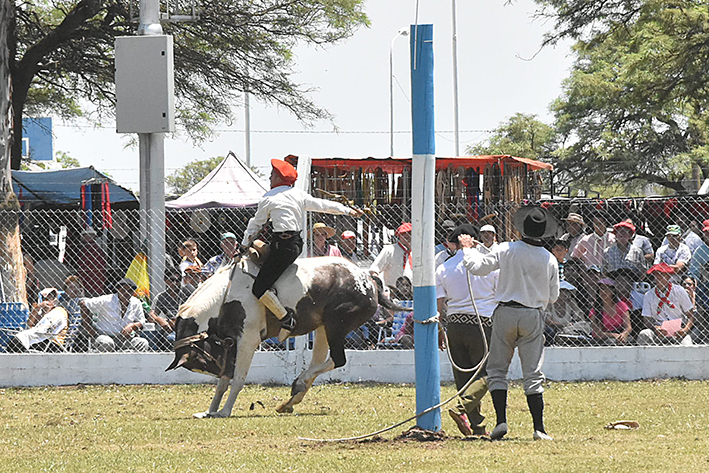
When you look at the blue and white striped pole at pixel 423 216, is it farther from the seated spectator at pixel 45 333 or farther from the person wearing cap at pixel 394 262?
the seated spectator at pixel 45 333

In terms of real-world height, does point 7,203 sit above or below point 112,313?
above

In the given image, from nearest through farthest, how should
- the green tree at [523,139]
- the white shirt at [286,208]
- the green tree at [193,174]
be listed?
the white shirt at [286,208]
the green tree at [523,139]
the green tree at [193,174]

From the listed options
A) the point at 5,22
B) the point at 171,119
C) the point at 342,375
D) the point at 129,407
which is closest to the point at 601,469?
the point at 129,407

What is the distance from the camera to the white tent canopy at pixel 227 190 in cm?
1919

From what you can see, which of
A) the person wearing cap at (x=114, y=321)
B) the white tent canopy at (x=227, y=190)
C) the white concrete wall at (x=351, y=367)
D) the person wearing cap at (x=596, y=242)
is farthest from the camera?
the white tent canopy at (x=227, y=190)

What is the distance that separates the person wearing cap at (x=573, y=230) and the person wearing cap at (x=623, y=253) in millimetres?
681

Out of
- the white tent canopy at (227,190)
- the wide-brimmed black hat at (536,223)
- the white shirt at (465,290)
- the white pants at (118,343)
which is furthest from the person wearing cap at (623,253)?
A: the white tent canopy at (227,190)

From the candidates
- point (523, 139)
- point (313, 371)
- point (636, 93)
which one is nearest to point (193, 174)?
point (523, 139)

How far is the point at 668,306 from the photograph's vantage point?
42.2 feet

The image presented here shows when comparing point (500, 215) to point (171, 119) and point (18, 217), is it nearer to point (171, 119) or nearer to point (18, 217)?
point (171, 119)

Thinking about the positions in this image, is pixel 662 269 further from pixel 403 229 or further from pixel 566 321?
pixel 403 229

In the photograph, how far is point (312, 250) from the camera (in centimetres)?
1315

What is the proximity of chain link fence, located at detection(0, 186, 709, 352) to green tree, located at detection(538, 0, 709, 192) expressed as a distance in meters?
7.38

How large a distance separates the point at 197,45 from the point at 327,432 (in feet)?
48.2
